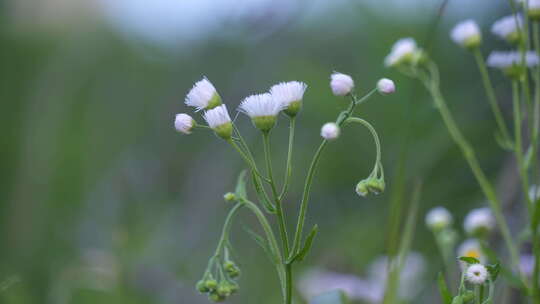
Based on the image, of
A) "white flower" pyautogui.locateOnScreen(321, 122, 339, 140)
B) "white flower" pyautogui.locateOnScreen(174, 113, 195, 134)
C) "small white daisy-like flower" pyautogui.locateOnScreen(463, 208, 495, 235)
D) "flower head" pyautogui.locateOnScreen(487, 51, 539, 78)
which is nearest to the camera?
"white flower" pyautogui.locateOnScreen(321, 122, 339, 140)

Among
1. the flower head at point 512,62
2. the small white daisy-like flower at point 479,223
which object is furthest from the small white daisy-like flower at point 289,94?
the small white daisy-like flower at point 479,223

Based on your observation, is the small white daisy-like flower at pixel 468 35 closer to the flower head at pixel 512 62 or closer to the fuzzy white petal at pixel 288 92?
the flower head at pixel 512 62

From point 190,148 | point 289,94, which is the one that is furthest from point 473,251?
point 190,148

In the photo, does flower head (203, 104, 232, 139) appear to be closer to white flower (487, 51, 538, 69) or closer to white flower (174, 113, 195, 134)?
white flower (174, 113, 195, 134)

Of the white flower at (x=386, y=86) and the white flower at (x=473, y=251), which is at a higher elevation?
the white flower at (x=386, y=86)

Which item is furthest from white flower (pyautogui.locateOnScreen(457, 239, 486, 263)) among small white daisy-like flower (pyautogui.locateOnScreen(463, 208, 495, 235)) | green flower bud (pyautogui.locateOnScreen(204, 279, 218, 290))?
green flower bud (pyautogui.locateOnScreen(204, 279, 218, 290))

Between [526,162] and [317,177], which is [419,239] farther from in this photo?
[526,162]

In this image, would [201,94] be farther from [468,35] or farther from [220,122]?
[468,35]
